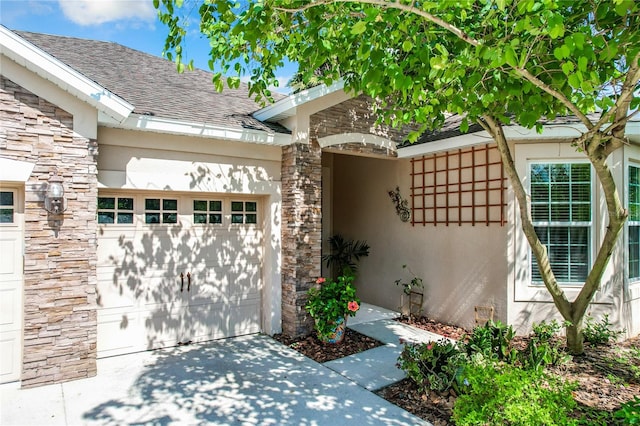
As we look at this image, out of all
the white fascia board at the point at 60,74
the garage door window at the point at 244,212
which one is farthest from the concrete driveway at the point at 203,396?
the white fascia board at the point at 60,74

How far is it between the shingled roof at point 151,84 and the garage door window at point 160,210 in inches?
57.1

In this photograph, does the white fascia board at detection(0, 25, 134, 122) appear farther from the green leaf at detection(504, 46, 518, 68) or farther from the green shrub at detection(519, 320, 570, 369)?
the green shrub at detection(519, 320, 570, 369)

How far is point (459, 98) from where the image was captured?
454 cm

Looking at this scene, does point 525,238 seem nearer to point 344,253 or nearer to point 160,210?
point 344,253

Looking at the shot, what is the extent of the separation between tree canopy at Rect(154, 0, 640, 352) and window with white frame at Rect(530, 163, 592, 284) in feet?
4.70

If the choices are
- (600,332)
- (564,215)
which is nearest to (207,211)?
(564,215)

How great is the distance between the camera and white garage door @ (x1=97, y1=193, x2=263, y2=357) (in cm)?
609

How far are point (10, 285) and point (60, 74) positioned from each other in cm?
293

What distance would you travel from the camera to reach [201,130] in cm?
631

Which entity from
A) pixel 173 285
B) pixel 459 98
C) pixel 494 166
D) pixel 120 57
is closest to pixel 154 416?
pixel 173 285

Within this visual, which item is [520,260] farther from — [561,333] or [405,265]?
[405,265]

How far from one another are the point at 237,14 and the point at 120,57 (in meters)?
5.38

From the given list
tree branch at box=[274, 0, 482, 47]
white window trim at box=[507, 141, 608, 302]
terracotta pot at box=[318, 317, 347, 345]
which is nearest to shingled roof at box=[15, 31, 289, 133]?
tree branch at box=[274, 0, 482, 47]

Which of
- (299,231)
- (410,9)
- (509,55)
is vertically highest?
(410,9)
